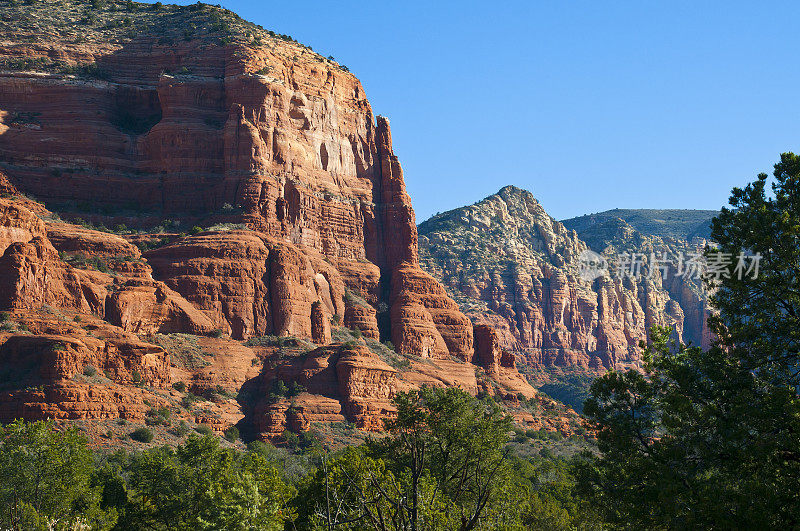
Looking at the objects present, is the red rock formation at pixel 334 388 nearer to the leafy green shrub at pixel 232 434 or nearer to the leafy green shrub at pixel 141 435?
the leafy green shrub at pixel 232 434

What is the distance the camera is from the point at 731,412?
3052 centimetres

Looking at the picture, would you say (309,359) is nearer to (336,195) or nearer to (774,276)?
(336,195)

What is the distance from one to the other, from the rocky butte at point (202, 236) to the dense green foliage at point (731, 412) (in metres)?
54.6

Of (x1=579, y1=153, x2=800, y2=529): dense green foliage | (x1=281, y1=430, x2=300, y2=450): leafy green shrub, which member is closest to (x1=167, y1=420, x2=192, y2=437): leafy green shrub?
(x1=281, y1=430, x2=300, y2=450): leafy green shrub

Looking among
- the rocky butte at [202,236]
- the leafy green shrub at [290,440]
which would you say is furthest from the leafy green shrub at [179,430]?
the leafy green shrub at [290,440]

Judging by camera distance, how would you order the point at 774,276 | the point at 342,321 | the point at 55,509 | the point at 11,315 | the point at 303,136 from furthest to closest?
the point at 303,136, the point at 342,321, the point at 11,315, the point at 55,509, the point at 774,276

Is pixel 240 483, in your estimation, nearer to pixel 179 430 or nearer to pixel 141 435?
pixel 141 435

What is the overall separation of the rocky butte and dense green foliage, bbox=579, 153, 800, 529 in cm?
5459

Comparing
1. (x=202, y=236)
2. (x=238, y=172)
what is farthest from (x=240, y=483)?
(x=238, y=172)

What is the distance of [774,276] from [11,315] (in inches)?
2789

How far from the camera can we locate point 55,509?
4672 cm

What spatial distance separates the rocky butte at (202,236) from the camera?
86.9 metres

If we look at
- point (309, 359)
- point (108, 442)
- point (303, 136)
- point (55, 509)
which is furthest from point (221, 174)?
point (55, 509)

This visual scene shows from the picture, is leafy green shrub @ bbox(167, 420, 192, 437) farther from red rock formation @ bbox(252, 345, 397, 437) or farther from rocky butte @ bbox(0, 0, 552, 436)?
red rock formation @ bbox(252, 345, 397, 437)
